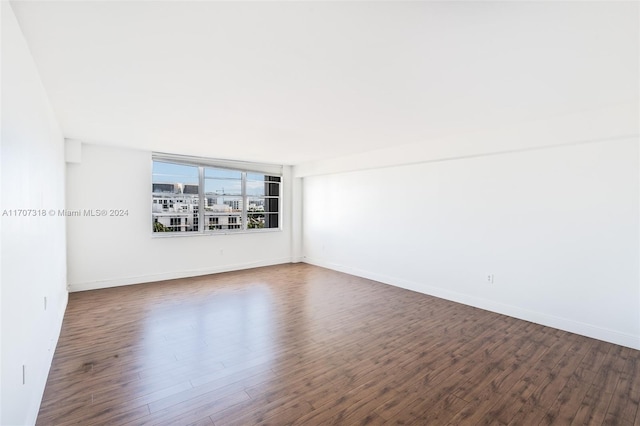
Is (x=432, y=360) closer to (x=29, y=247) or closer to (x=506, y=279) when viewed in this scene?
(x=506, y=279)

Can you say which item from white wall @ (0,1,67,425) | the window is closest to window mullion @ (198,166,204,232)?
the window

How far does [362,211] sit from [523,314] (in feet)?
9.84

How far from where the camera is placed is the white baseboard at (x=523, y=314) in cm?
304

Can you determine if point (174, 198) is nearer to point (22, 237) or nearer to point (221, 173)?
point (221, 173)

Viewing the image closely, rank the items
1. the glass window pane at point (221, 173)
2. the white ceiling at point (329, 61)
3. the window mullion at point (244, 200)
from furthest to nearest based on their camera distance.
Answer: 1. the window mullion at point (244, 200)
2. the glass window pane at point (221, 173)
3. the white ceiling at point (329, 61)

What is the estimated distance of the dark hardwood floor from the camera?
2.00 meters

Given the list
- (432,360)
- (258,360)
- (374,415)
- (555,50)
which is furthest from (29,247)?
(555,50)

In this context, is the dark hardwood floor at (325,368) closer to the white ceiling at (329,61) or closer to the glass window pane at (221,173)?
the white ceiling at (329,61)

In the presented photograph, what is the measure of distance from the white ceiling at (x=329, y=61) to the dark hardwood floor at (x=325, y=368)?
7.75 ft

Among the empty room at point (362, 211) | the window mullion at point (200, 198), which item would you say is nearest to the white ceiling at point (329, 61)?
the empty room at point (362, 211)

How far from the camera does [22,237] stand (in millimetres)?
1687

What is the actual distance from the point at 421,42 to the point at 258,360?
109 inches

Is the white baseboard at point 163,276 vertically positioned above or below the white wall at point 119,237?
below

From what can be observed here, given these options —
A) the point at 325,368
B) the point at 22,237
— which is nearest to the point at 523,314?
the point at 325,368
